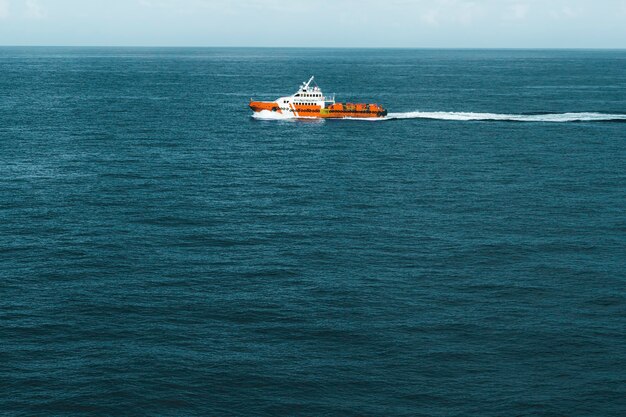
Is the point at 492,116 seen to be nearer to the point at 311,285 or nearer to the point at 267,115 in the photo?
the point at 267,115

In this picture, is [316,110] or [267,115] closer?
[267,115]

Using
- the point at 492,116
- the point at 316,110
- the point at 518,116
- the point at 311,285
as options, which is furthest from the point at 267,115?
the point at 311,285

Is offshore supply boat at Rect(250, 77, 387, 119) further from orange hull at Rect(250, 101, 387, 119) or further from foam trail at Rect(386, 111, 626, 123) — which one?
foam trail at Rect(386, 111, 626, 123)

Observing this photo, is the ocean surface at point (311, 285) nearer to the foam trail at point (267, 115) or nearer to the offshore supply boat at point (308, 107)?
the foam trail at point (267, 115)

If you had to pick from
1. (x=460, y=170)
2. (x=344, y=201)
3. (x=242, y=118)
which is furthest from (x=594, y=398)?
(x=242, y=118)

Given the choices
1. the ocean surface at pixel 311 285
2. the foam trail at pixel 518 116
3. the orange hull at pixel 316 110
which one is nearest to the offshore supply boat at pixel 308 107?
the orange hull at pixel 316 110

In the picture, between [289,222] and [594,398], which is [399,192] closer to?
[289,222]
